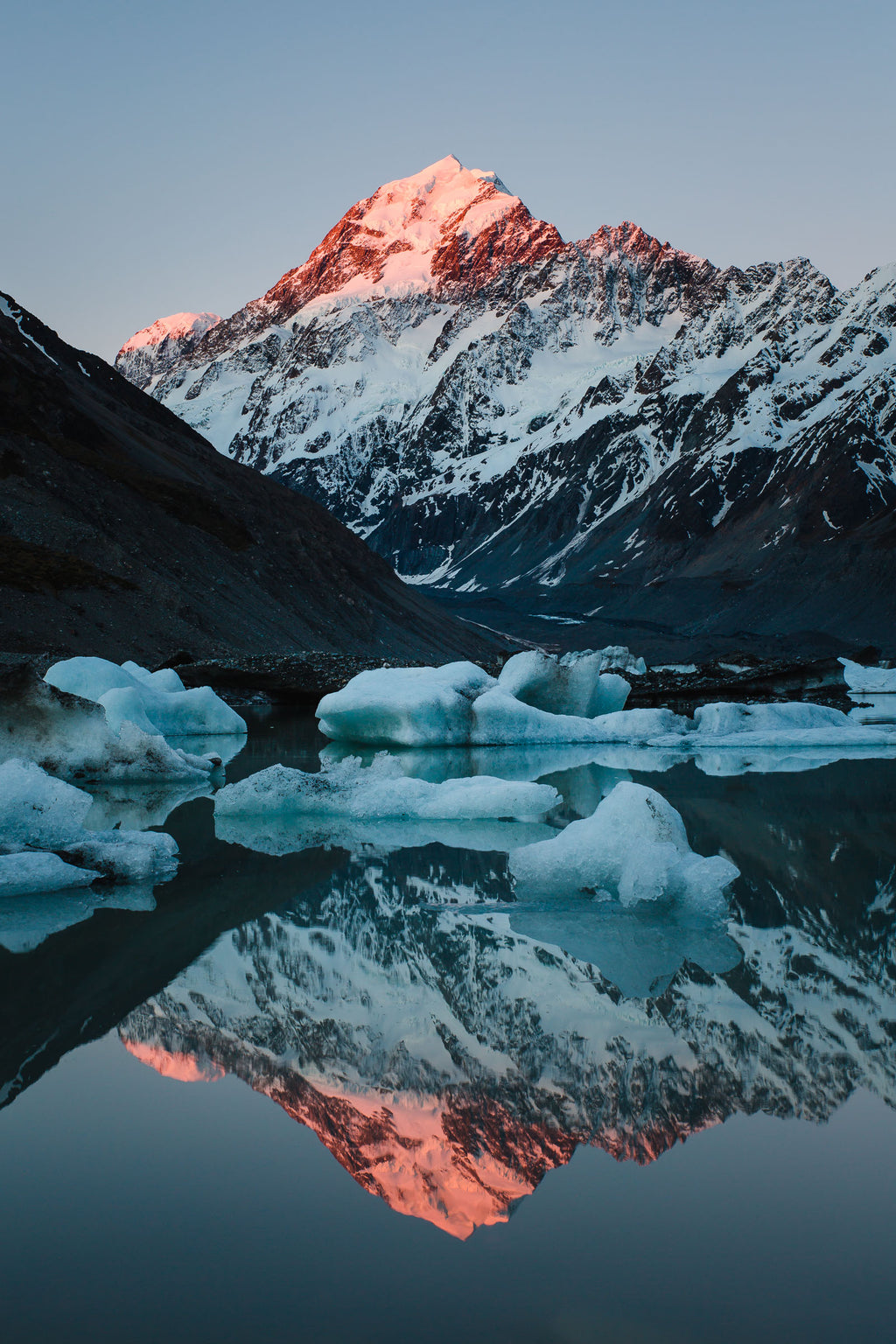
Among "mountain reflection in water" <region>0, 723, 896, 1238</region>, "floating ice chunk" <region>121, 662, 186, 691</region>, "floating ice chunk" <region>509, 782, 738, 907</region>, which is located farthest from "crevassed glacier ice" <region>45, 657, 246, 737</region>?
"floating ice chunk" <region>509, 782, 738, 907</region>

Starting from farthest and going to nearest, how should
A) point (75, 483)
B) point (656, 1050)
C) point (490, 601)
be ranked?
1. point (490, 601)
2. point (75, 483)
3. point (656, 1050)

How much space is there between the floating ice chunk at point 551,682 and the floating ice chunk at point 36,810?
563 inches

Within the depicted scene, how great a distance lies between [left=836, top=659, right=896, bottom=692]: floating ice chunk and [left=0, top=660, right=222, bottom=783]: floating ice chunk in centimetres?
3002

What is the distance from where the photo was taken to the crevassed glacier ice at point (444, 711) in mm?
19703

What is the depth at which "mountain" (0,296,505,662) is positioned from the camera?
36.1 m

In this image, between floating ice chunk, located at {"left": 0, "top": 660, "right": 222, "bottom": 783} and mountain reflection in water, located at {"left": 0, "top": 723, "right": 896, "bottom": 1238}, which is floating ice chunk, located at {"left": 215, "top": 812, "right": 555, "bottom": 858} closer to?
mountain reflection in water, located at {"left": 0, "top": 723, "right": 896, "bottom": 1238}

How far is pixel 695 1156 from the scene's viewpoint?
3.96m

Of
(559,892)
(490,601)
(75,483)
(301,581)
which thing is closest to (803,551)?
(490,601)

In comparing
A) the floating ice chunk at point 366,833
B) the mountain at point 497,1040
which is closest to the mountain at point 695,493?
the floating ice chunk at point 366,833

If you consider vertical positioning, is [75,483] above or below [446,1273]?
above

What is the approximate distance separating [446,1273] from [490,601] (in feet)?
394

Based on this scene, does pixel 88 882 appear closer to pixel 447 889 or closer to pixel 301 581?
pixel 447 889

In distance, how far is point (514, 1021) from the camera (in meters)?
5.25

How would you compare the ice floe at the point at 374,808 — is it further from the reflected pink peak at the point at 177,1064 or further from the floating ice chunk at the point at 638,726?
the floating ice chunk at the point at 638,726
